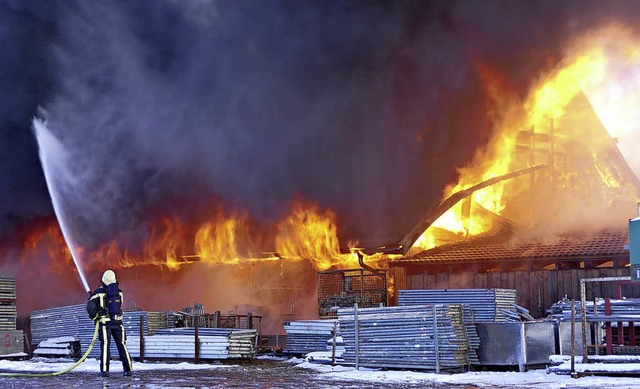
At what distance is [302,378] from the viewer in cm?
1585

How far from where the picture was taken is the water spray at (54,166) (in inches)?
1284

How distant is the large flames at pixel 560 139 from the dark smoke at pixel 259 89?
0.62 metres

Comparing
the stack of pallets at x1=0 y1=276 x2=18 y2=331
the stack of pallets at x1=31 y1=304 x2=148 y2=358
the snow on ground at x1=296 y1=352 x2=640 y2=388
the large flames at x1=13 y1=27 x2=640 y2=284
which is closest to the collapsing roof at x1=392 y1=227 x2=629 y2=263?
the large flames at x1=13 y1=27 x2=640 y2=284

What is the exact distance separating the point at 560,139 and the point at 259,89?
1140 cm

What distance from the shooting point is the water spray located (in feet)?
107

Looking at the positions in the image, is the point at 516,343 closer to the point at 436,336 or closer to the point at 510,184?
the point at 436,336

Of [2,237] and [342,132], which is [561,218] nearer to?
[342,132]

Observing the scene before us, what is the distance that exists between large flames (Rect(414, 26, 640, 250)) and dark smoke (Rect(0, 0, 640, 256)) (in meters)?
0.62

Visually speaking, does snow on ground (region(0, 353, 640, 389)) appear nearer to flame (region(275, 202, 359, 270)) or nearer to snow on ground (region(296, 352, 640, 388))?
snow on ground (region(296, 352, 640, 388))

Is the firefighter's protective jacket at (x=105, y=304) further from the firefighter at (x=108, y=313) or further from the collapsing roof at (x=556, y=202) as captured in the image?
the collapsing roof at (x=556, y=202)

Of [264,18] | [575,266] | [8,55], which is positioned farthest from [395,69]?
[8,55]

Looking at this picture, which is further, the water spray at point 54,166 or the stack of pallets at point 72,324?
the water spray at point 54,166

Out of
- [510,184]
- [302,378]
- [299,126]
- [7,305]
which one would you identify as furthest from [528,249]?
[7,305]

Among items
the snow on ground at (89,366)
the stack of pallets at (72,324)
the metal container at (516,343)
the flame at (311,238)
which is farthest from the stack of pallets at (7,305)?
the metal container at (516,343)
